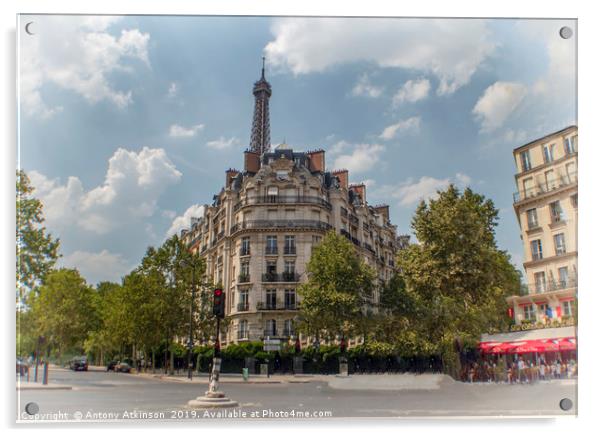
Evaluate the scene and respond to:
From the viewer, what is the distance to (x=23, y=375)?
8938mm

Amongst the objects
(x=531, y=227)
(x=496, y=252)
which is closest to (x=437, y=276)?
(x=496, y=252)

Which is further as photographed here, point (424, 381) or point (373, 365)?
point (373, 365)

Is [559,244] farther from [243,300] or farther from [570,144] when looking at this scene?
[243,300]

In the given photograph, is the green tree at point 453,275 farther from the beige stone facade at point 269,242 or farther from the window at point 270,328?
the window at point 270,328

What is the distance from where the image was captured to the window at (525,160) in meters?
10.6

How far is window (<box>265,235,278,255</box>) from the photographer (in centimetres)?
2597

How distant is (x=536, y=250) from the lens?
10.6 m

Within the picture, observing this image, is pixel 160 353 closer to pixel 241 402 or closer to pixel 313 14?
pixel 241 402

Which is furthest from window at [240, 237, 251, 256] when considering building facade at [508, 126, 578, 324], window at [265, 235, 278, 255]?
building facade at [508, 126, 578, 324]

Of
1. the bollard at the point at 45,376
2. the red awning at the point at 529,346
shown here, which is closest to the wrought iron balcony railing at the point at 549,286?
the red awning at the point at 529,346

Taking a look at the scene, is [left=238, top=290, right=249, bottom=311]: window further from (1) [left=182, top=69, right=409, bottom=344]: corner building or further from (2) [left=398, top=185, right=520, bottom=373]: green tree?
(2) [left=398, top=185, right=520, bottom=373]: green tree

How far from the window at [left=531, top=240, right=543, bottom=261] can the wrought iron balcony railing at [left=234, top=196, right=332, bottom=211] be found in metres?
15.3

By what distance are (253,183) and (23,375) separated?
677 inches

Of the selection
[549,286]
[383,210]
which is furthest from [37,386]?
[549,286]
